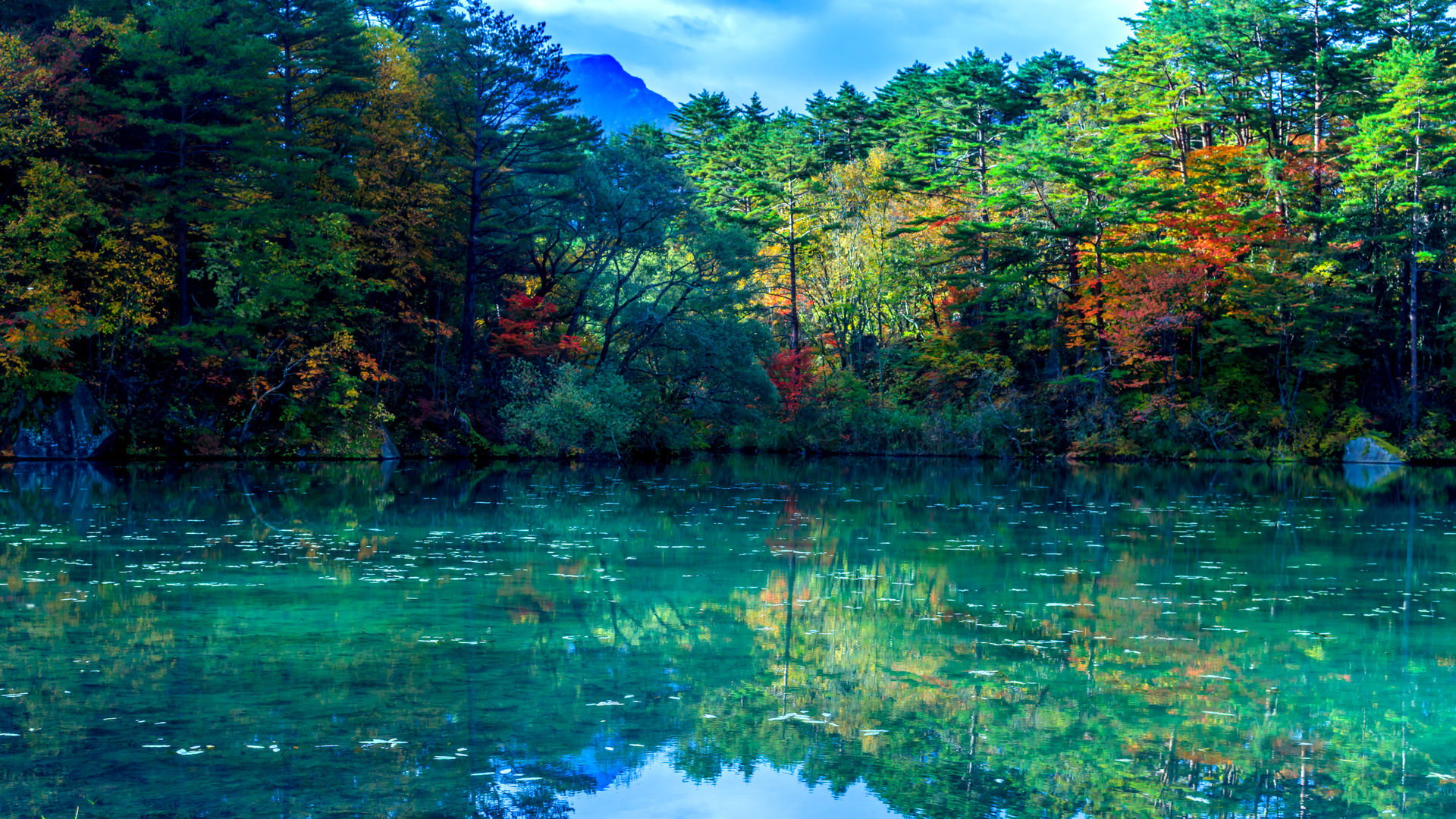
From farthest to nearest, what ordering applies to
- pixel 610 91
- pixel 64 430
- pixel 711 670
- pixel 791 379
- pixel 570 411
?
pixel 610 91 → pixel 791 379 → pixel 570 411 → pixel 64 430 → pixel 711 670

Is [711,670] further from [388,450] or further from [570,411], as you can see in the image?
[388,450]

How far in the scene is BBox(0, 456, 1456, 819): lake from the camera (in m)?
5.25

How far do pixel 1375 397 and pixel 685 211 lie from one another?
23.9 m

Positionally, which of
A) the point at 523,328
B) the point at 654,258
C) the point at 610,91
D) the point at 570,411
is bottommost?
the point at 570,411

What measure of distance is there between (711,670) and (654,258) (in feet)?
87.5

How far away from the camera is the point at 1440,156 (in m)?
34.2

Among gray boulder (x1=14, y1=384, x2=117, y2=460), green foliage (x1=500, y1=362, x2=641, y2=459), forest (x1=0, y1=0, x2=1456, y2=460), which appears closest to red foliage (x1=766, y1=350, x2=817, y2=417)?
forest (x1=0, y1=0, x2=1456, y2=460)

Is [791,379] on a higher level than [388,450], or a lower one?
higher

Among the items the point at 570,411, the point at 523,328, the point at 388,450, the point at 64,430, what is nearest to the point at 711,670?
the point at 570,411

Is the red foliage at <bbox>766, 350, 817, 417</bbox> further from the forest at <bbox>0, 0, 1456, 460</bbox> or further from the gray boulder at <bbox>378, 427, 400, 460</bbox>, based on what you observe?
the gray boulder at <bbox>378, 427, 400, 460</bbox>

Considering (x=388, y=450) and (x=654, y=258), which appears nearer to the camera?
(x=388, y=450)

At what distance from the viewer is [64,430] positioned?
27250 millimetres

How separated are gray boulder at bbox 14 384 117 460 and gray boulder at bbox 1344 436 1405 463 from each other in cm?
3521

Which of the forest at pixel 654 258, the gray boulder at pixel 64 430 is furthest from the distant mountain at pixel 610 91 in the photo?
the gray boulder at pixel 64 430
